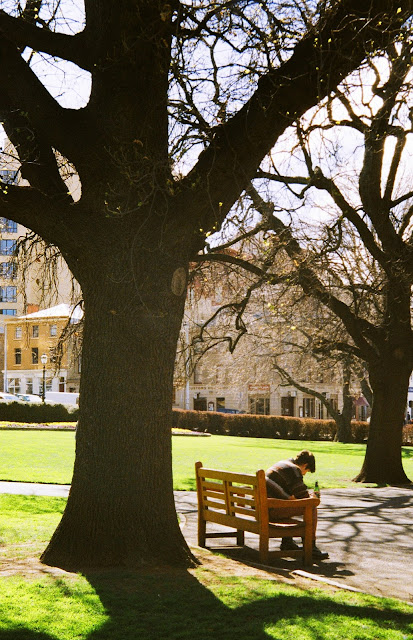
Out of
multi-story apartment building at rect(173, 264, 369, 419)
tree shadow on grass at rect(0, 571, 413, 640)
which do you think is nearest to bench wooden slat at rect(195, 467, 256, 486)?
tree shadow on grass at rect(0, 571, 413, 640)

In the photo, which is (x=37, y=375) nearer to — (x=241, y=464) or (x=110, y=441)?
(x=241, y=464)

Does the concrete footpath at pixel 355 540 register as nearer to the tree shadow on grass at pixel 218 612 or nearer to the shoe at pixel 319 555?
the shoe at pixel 319 555

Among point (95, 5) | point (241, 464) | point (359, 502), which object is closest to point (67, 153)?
point (95, 5)

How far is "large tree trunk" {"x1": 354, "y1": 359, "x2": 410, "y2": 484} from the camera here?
19.6 m

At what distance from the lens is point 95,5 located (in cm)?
868

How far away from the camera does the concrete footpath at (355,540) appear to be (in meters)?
8.05

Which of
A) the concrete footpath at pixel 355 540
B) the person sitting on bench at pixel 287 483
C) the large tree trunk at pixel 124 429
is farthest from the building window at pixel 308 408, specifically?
the large tree trunk at pixel 124 429

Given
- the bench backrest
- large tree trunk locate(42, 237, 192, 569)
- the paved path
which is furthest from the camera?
the bench backrest

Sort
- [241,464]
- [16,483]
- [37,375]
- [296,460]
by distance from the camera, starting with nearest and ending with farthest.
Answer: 1. [296,460]
2. [16,483]
3. [241,464]
4. [37,375]

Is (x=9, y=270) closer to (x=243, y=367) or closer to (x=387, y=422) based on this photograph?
(x=387, y=422)

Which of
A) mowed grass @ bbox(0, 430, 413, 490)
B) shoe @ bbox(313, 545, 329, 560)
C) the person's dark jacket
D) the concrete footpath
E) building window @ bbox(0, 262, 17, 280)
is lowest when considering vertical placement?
mowed grass @ bbox(0, 430, 413, 490)

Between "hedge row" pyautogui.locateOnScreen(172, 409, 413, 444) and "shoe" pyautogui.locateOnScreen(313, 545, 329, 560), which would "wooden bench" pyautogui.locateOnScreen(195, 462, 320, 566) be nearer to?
"shoe" pyautogui.locateOnScreen(313, 545, 329, 560)

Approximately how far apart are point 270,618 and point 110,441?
8.41 ft

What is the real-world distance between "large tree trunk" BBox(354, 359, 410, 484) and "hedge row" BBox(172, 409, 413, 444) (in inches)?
1025
